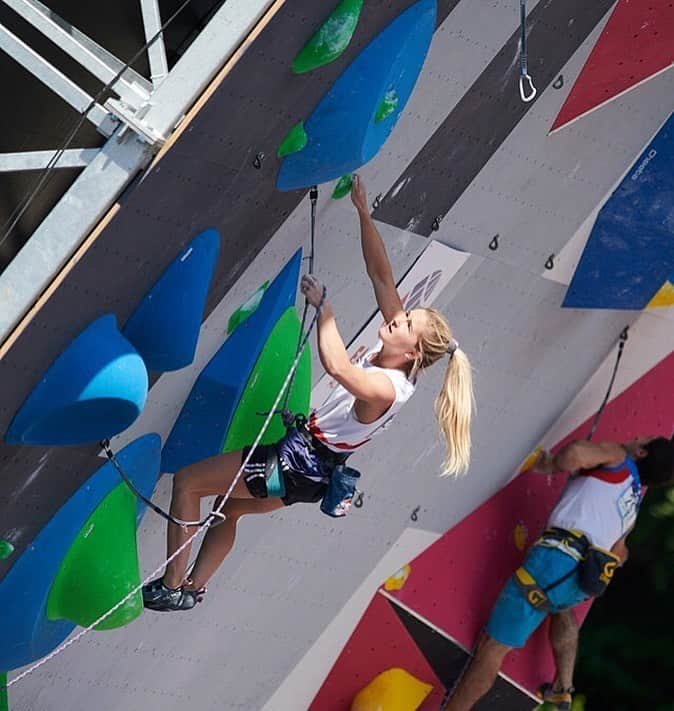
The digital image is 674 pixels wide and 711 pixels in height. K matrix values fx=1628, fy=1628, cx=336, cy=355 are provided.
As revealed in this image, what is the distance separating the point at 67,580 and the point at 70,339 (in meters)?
0.65

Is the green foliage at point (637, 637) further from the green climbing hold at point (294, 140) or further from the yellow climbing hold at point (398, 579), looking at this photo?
the green climbing hold at point (294, 140)

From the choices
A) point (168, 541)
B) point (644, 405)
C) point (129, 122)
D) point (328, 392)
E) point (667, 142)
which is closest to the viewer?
point (129, 122)

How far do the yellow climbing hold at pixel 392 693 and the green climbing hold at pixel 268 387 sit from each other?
1.43 meters

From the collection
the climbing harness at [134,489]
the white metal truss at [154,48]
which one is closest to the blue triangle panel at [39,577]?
the climbing harness at [134,489]

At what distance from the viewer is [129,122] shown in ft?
11.8

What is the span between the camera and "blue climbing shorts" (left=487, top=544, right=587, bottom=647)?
5.63m

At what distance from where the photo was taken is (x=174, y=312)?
3916 millimetres

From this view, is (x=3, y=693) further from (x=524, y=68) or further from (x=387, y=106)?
(x=524, y=68)

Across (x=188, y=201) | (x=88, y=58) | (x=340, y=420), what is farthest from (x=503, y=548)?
(x=88, y=58)

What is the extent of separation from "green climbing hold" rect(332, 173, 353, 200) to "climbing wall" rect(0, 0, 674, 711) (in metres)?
0.04

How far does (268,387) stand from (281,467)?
35 cm

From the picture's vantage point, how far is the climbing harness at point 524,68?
4.39m

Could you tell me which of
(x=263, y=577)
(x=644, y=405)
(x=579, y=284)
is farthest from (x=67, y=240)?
(x=644, y=405)

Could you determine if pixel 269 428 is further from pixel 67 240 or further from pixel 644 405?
pixel 644 405
